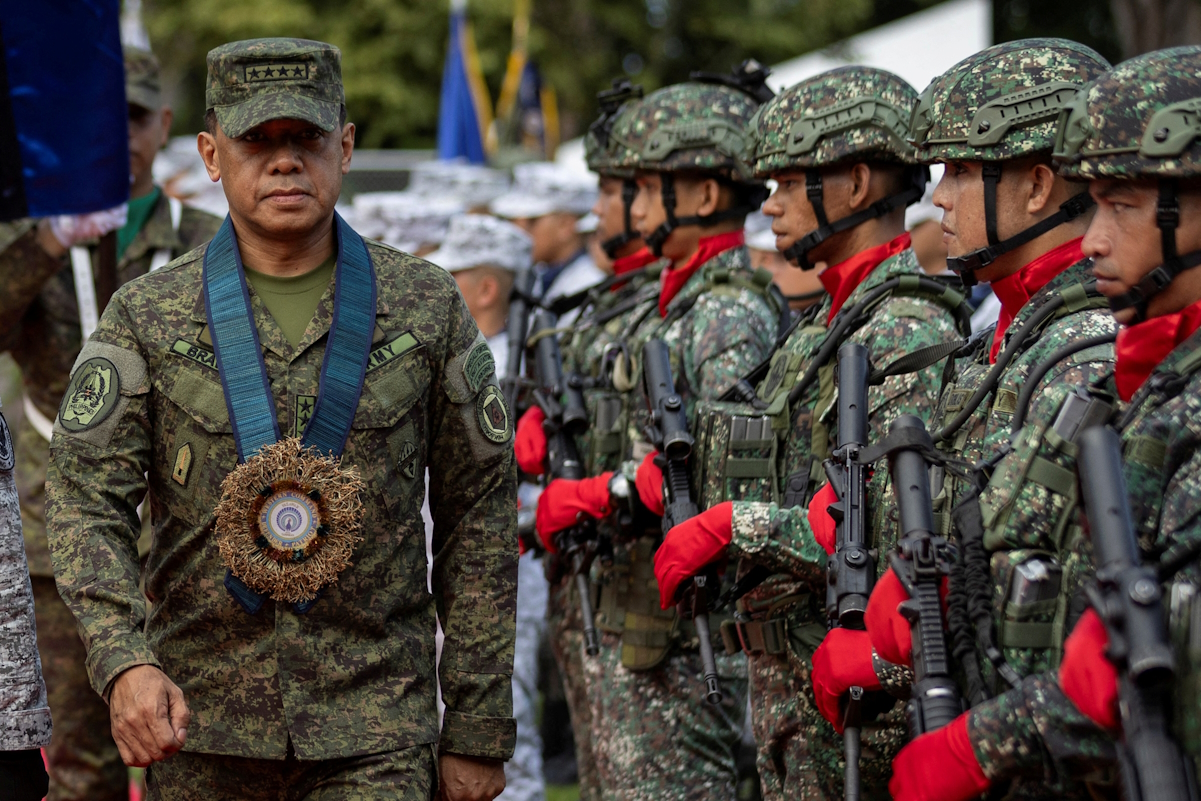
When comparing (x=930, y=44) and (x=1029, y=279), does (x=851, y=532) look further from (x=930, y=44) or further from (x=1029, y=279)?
(x=930, y=44)

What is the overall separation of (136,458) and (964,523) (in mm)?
1980

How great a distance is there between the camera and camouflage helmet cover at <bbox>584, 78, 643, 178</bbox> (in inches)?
250

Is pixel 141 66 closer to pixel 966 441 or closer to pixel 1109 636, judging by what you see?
pixel 966 441

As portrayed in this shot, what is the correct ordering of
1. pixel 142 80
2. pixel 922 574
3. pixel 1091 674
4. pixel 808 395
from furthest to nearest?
pixel 142 80 < pixel 808 395 < pixel 922 574 < pixel 1091 674

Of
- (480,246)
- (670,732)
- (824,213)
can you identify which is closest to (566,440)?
Result: (670,732)

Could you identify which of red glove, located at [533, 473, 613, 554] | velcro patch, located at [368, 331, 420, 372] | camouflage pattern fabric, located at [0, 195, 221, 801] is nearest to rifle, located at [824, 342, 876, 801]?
velcro patch, located at [368, 331, 420, 372]

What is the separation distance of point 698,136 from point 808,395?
1689mm

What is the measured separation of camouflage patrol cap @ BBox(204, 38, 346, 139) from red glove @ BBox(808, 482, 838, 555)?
1.65m

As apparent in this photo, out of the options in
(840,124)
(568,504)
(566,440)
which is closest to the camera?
(840,124)

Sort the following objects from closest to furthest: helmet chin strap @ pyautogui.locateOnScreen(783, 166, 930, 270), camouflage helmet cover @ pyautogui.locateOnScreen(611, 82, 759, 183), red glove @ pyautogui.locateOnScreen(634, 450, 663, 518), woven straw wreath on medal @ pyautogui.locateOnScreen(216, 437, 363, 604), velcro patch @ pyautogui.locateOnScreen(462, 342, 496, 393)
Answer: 1. woven straw wreath on medal @ pyautogui.locateOnScreen(216, 437, 363, 604)
2. velcro patch @ pyautogui.locateOnScreen(462, 342, 496, 393)
3. helmet chin strap @ pyautogui.locateOnScreen(783, 166, 930, 270)
4. red glove @ pyautogui.locateOnScreen(634, 450, 663, 518)
5. camouflage helmet cover @ pyautogui.locateOnScreen(611, 82, 759, 183)

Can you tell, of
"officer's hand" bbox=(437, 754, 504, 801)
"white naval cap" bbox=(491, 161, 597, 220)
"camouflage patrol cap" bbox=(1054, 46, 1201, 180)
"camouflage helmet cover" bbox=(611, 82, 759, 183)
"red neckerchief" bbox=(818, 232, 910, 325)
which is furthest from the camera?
"white naval cap" bbox=(491, 161, 597, 220)

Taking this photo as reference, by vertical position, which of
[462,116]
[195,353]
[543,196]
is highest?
[462,116]

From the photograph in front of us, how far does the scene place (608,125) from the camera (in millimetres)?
6473

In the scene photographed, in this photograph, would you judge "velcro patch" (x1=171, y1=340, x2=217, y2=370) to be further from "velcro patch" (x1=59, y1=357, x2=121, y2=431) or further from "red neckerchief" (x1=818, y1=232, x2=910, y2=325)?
"red neckerchief" (x1=818, y1=232, x2=910, y2=325)
